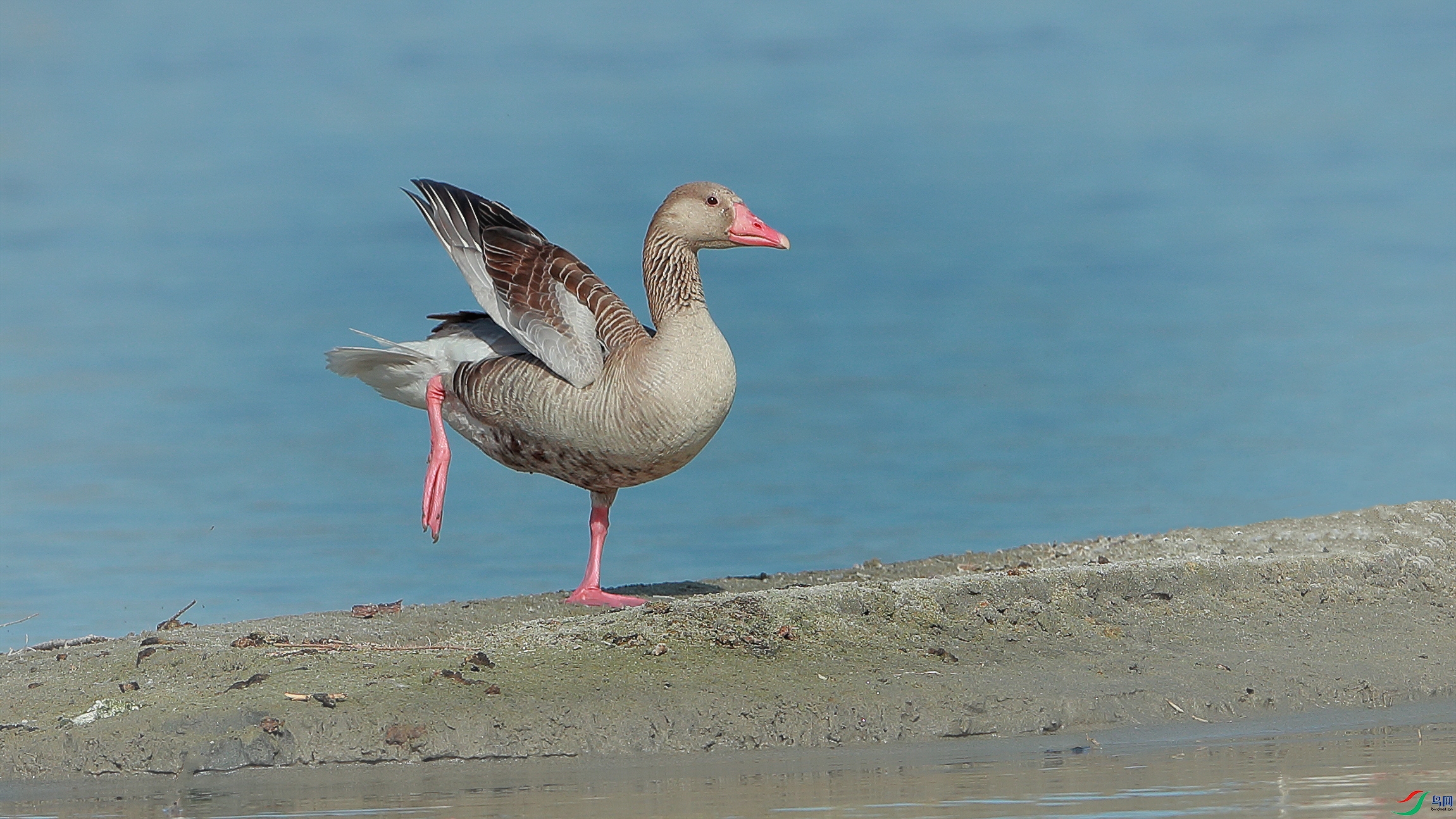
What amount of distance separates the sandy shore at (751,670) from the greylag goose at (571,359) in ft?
3.59

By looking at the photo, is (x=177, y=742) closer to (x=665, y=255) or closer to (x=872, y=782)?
(x=872, y=782)

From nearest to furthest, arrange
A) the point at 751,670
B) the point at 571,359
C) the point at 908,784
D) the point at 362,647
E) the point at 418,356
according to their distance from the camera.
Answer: the point at 908,784, the point at 751,670, the point at 362,647, the point at 571,359, the point at 418,356

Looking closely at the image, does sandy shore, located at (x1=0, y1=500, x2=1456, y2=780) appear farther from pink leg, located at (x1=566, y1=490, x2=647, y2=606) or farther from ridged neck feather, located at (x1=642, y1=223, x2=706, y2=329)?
ridged neck feather, located at (x1=642, y1=223, x2=706, y2=329)

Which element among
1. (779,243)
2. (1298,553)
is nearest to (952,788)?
(779,243)

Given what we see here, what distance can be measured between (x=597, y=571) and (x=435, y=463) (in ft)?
4.59

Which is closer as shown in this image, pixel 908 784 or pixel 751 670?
pixel 908 784

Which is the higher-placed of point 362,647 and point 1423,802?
point 362,647

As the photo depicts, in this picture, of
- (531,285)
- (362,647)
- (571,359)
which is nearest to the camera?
(362,647)

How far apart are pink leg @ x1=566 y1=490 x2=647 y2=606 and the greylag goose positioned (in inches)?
0.5

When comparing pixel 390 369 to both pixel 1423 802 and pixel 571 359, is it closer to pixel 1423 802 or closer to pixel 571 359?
pixel 571 359

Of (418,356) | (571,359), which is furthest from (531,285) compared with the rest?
(418,356)

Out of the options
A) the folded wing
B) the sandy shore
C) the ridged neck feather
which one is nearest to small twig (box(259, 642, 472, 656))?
the sandy shore

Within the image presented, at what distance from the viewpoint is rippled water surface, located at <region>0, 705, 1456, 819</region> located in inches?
218

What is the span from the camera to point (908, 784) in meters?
6.18
